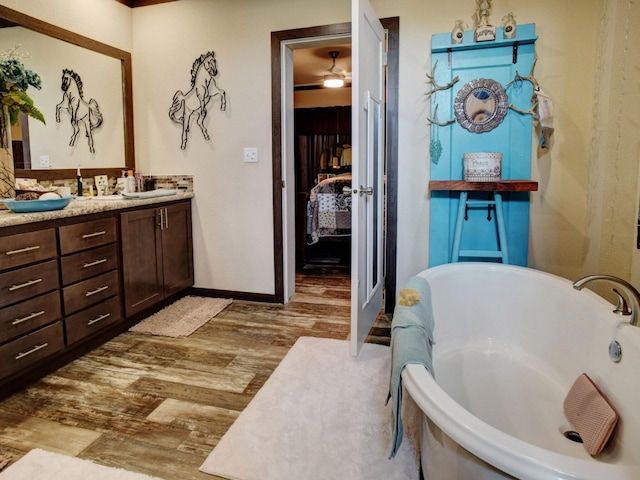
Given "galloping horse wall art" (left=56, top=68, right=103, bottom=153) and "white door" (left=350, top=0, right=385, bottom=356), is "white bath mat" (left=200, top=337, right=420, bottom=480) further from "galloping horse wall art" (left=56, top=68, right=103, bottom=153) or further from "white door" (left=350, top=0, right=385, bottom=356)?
"galloping horse wall art" (left=56, top=68, right=103, bottom=153)

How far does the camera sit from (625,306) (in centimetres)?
179

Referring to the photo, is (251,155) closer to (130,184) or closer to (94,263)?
(130,184)

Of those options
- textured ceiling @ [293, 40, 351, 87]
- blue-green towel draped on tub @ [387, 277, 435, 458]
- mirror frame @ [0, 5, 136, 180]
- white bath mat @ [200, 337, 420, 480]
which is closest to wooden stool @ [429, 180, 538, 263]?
white bath mat @ [200, 337, 420, 480]

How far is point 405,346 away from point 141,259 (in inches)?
92.1

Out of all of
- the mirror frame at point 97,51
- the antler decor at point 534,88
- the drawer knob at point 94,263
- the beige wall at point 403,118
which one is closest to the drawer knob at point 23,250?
the drawer knob at point 94,263

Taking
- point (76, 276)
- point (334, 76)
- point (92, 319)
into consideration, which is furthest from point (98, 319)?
point (334, 76)

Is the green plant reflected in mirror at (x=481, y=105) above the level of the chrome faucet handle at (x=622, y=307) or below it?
above

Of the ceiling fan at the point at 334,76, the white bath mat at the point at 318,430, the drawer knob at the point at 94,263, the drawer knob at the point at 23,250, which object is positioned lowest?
the white bath mat at the point at 318,430

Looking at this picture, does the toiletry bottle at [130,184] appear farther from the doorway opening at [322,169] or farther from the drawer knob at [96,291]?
the doorway opening at [322,169]

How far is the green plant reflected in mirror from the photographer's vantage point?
3004mm

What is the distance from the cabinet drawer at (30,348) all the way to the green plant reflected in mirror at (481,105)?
2.81 metres

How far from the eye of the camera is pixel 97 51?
11.5ft

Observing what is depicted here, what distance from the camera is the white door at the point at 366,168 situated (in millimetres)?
2516

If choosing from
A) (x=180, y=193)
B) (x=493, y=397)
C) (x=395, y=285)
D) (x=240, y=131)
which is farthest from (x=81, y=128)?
(x=493, y=397)
